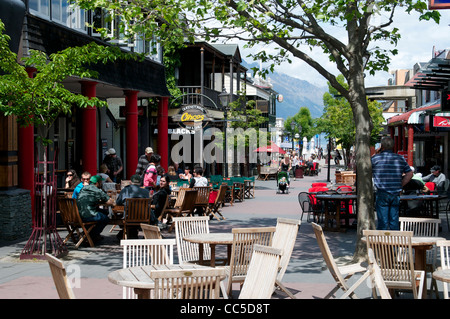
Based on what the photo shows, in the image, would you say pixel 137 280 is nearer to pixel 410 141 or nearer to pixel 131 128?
pixel 131 128

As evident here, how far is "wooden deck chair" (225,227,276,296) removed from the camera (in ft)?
25.2

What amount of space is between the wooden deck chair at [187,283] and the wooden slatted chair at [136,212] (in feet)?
27.0

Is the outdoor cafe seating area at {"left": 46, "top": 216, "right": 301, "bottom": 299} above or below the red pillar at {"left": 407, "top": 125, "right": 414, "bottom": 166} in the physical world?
below

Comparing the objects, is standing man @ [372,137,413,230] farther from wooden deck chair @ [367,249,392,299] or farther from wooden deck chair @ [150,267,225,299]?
wooden deck chair @ [150,267,225,299]

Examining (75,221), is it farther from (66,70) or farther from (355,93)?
(355,93)

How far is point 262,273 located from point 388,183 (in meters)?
5.13

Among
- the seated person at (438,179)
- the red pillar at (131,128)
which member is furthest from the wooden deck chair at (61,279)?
the red pillar at (131,128)

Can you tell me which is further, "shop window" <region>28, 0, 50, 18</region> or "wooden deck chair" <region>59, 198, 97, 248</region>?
"shop window" <region>28, 0, 50, 18</region>

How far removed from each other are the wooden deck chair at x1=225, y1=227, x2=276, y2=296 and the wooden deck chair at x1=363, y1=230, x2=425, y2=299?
3.94ft

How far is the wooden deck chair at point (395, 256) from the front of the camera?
7141 millimetres

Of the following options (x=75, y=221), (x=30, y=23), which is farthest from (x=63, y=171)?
(x=75, y=221)

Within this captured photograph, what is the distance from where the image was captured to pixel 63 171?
74.9ft

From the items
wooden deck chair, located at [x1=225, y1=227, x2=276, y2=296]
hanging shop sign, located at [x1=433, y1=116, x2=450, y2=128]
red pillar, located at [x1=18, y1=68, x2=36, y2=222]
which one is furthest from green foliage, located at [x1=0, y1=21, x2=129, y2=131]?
hanging shop sign, located at [x1=433, y1=116, x2=450, y2=128]

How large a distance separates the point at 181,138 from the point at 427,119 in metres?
18.5
